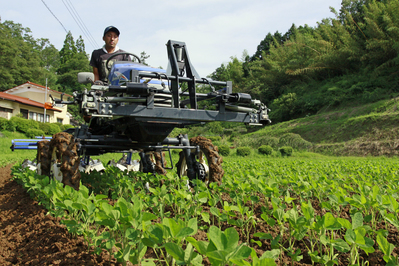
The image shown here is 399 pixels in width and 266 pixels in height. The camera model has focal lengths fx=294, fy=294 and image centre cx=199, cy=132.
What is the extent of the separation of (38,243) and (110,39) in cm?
439

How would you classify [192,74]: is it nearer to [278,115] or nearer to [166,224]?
[166,224]

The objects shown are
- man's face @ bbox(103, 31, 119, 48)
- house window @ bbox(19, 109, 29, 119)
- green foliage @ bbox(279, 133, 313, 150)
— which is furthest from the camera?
house window @ bbox(19, 109, 29, 119)

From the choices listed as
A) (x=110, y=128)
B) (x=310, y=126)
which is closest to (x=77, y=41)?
(x=310, y=126)

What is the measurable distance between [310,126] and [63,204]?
25.9m

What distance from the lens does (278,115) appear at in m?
37.3

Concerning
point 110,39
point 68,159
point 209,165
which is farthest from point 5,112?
point 209,165

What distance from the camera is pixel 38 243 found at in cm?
230

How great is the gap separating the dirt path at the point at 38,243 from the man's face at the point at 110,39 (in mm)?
3555

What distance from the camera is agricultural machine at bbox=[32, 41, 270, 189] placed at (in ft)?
10.5

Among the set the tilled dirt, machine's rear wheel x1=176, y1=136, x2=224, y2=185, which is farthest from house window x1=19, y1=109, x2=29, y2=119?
the tilled dirt

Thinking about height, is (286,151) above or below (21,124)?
below

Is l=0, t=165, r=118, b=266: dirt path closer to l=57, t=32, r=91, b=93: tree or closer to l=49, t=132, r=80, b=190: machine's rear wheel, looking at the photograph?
l=49, t=132, r=80, b=190: machine's rear wheel

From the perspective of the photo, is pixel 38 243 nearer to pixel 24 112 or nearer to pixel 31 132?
pixel 31 132

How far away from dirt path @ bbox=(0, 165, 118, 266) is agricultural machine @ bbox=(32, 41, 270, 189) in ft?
2.45
